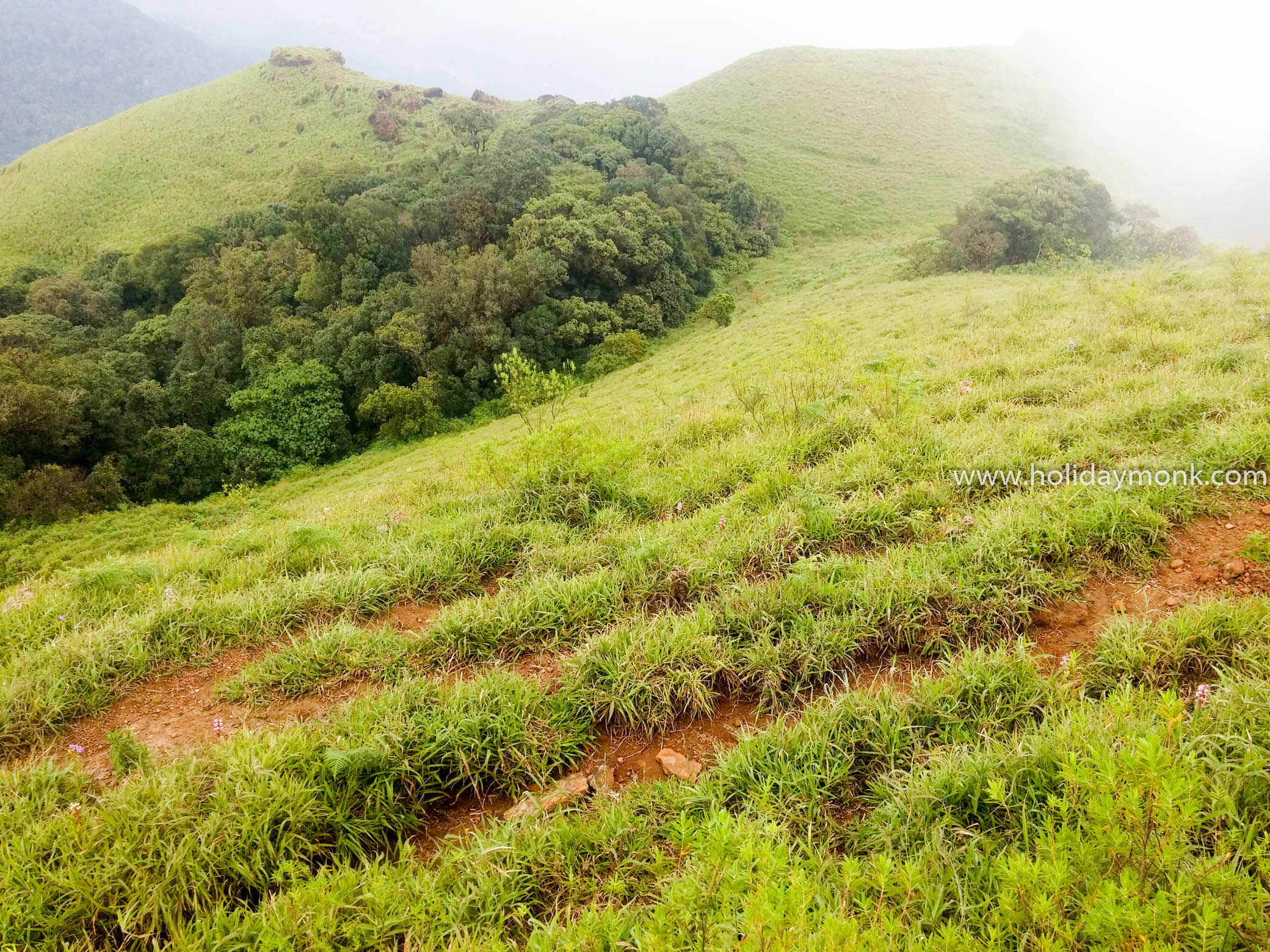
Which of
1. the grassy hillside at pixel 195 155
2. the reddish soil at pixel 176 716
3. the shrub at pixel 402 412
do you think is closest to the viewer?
the reddish soil at pixel 176 716

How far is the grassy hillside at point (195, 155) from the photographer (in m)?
48.4

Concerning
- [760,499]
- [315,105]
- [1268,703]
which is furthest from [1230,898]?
[315,105]

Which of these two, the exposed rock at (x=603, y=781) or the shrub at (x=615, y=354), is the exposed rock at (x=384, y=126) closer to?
the shrub at (x=615, y=354)

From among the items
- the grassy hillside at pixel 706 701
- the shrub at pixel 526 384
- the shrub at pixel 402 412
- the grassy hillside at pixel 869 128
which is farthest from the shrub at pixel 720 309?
the grassy hillside at pixel 706 701

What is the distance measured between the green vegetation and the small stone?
202 mm

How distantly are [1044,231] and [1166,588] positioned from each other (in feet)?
120

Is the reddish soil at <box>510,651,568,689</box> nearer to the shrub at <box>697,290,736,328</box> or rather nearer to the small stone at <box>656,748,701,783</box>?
the small stone at <box>656,748,701,783</box>

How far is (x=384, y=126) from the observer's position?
5853 centimetres

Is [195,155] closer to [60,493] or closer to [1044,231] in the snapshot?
[60,493]

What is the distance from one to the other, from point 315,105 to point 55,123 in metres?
222

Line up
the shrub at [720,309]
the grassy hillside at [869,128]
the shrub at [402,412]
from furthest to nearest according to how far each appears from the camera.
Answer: the grassy hillside at [869,128] < the shrub at [720,309] < the shrub at [402,412]

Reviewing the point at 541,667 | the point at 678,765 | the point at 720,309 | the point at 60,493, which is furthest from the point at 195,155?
the point at 678,765

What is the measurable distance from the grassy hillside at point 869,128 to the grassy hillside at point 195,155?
33581 millimetres

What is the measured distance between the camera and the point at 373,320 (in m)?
31.5
